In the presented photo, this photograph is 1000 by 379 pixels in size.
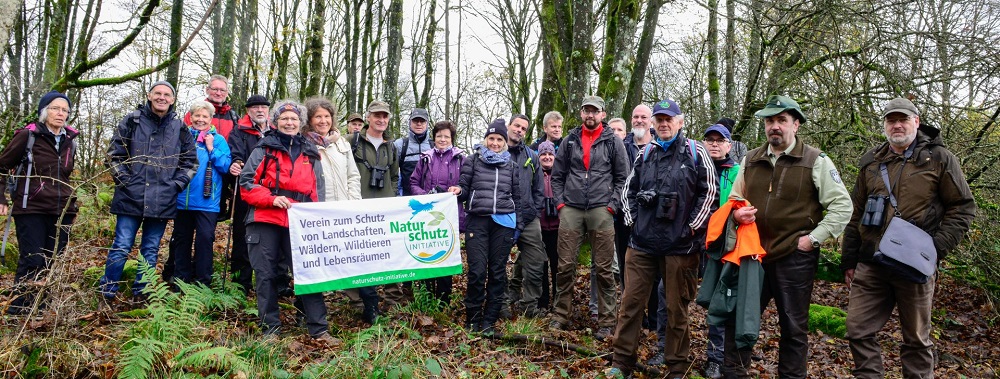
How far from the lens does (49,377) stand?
4055mm

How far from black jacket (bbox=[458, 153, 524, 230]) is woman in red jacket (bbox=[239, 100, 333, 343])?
159 cm

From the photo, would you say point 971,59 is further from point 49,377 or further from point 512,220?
point 49,377

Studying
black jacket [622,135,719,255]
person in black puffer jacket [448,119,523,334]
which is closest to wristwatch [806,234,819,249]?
black jacket [622,135,719,255]

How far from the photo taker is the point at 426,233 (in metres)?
6.46

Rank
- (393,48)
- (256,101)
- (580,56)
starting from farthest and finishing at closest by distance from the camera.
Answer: (393,48)
(580,56)
(256,101)

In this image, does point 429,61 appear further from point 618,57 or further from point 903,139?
point 903,139

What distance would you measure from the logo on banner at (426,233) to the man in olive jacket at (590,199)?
128 cm

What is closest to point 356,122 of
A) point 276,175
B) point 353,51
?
point 276,175

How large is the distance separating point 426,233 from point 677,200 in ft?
8.73

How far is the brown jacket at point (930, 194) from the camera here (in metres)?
4.55

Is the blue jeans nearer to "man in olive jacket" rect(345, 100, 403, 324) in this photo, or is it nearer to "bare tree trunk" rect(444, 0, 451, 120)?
"man in olive jacket" rect(345, 100, 403, 324)

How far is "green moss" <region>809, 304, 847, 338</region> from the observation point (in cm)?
808

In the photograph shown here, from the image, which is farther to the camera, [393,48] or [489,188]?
[393,48]

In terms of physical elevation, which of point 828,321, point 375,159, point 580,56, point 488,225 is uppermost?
point 580,56
